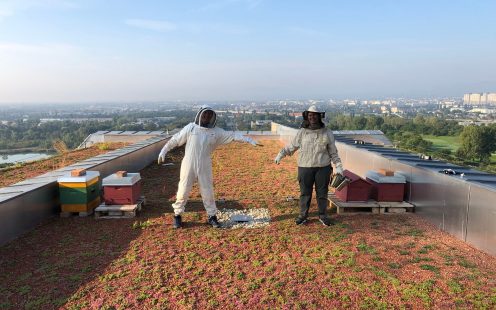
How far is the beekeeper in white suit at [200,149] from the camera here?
5.91 metres

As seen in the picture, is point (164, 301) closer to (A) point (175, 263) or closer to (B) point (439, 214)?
(A) point (175, 263)

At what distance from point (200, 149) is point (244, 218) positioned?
1.58 m

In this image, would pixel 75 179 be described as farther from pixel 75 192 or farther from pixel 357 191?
pixel 357 191

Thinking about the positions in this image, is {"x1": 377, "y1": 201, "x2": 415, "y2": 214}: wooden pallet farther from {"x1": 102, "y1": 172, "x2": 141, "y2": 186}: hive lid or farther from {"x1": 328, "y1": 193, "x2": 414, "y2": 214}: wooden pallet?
{"x1": 102, "y1": 172, "x2": 141, "y2": 186}: hive lid

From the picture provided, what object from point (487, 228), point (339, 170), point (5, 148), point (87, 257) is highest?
point (339, 170)

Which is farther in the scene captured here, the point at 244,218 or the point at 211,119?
the point at 244,218

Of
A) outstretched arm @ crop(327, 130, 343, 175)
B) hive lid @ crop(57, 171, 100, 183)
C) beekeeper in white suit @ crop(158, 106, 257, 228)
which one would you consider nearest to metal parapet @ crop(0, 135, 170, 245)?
hive lid @ crop(57, 171, 100, 183)

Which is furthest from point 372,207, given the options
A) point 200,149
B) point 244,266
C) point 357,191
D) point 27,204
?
point 27,204

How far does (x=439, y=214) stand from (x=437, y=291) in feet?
7.99

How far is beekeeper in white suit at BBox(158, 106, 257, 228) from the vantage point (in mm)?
5910

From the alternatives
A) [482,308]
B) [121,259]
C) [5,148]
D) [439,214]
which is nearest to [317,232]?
[439,214]

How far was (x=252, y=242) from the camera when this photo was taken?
5.43 meters

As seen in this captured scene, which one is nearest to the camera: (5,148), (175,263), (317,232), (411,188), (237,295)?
(237,295)

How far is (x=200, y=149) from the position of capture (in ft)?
19.4
